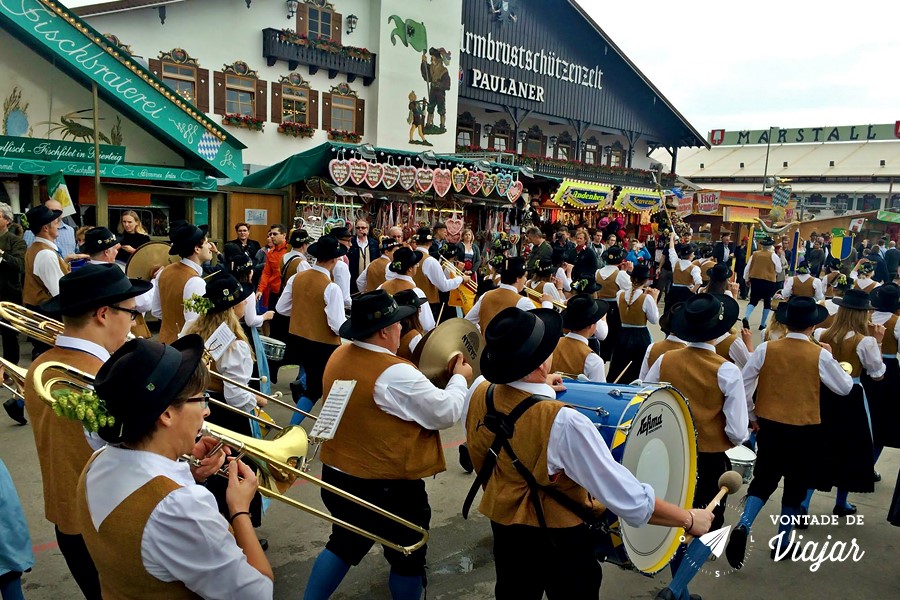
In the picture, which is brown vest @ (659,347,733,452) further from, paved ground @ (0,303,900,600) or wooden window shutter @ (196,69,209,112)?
wooden window shutter @ (196,69,209,112)

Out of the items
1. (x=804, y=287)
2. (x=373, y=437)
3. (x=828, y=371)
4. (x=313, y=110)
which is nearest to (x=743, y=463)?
(x=828, y=371)

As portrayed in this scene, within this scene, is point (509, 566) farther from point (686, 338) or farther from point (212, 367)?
point (212, 367)

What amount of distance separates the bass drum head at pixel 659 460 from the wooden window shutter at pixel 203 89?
53.4 feet

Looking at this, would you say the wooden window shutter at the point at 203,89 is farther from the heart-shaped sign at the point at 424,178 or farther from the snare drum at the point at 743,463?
the snare drum at the point at 743,463

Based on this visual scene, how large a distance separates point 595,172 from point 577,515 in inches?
1007

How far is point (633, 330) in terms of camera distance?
7871mm

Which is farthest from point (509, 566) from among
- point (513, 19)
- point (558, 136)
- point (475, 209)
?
point (558, 136)

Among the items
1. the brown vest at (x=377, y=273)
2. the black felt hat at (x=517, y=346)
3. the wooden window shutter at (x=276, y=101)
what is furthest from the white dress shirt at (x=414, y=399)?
the wooden window shutter at (x=276, y=101)

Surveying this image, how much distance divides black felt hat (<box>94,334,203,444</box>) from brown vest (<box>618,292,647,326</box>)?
645cm

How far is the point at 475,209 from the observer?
18.8 m

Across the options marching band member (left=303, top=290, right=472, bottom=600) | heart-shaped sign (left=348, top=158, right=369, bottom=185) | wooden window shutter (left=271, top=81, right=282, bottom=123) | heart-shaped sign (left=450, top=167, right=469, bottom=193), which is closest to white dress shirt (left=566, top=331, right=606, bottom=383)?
marching band member (left=303, top=290, right=472, bottom=600)

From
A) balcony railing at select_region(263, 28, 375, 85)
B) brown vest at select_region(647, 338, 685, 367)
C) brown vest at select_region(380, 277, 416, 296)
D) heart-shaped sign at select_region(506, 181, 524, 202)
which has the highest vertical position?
balcony railing at select_region(263, 28, 375, 85)

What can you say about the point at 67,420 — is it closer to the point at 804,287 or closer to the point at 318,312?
the point at 318,312

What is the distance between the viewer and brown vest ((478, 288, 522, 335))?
22.1 feet
